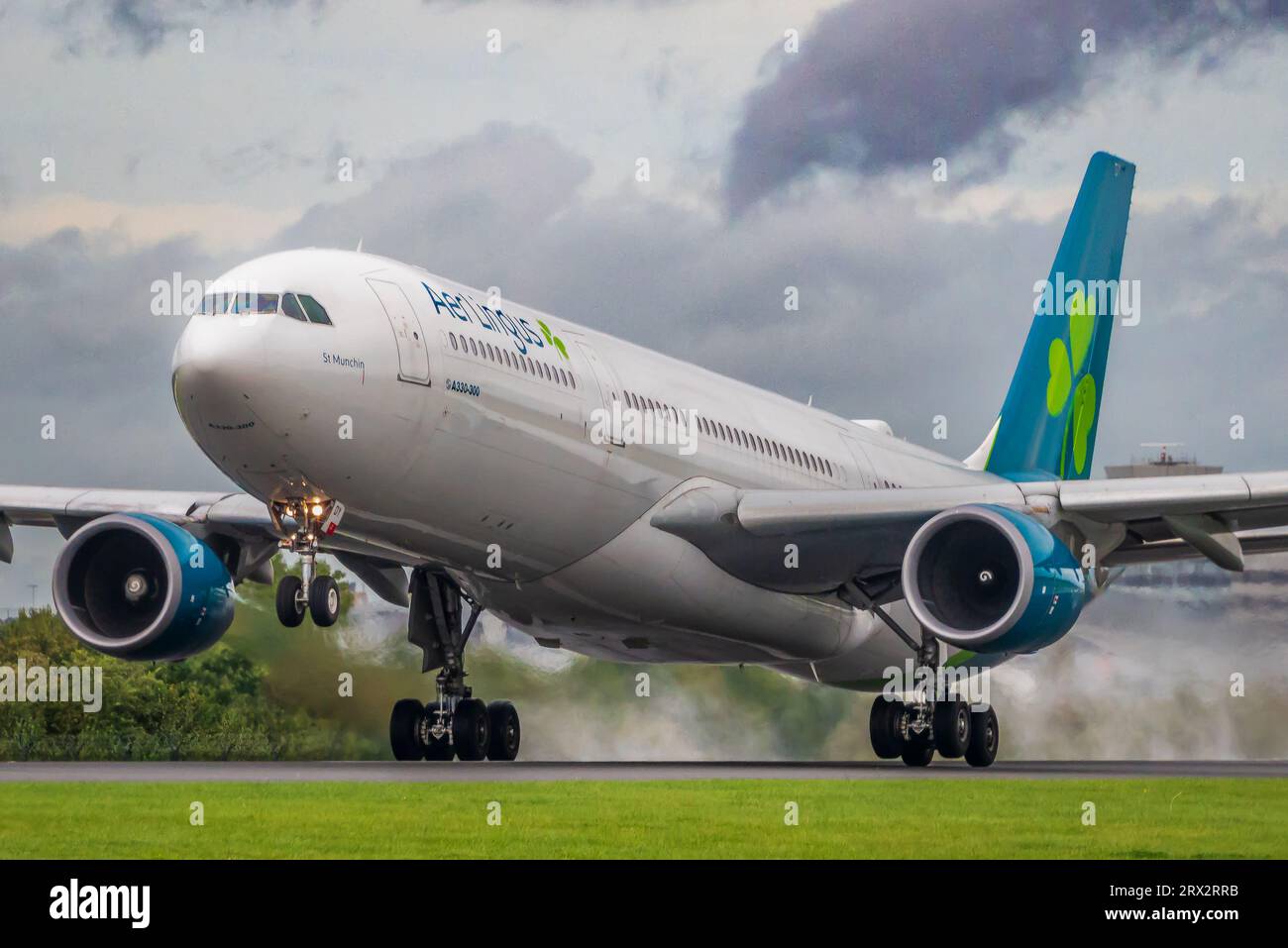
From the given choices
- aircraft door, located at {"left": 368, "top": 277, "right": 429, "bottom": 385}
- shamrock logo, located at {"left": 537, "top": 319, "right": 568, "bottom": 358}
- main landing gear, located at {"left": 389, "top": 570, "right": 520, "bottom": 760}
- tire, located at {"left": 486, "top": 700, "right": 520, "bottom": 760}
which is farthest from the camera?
tire, located at {"left": 486, "top": 700, "right": 520, "bottom": 760}

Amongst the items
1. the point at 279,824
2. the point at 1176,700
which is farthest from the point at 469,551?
the point at 1176,700

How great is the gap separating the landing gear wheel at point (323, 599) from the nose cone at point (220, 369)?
1.65 meters

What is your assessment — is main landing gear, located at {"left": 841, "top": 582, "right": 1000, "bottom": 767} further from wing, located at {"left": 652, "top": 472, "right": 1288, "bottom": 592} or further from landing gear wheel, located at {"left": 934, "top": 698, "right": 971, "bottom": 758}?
wing, located at {"left": 652, "top": 472, "right": 1288, "bottom": 592}

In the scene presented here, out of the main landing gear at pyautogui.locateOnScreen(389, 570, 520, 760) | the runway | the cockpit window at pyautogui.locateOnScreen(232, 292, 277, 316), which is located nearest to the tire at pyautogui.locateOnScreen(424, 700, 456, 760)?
the main landing gear at pyautogui.locateOnScreen(389, 570, 520, 760)

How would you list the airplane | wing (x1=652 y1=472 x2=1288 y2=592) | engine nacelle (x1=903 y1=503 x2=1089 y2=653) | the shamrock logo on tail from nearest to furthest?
the airplane < engine nacelle (x1=903 y1=503 x2=1089 y2=653) < wing (x1=652 y1=472 x2=1288 y2=592) < the shamrock logo on tail

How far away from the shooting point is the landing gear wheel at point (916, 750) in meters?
24.9

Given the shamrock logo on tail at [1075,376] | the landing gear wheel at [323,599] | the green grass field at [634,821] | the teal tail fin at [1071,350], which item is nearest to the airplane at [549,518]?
the landing gear wheel at [323,599]

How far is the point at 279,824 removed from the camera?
519 inches

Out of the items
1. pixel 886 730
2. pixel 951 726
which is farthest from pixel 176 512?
pixel 951 726

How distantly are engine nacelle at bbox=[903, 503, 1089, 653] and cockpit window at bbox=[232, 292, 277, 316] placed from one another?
736 centimetres

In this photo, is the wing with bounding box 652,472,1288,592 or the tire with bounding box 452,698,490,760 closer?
the wing with bounding box 652,472,1288,592

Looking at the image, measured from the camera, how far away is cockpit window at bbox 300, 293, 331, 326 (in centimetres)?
1830

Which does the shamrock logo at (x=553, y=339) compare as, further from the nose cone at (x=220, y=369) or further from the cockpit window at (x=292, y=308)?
the nose cone at (x=220, y=369)
